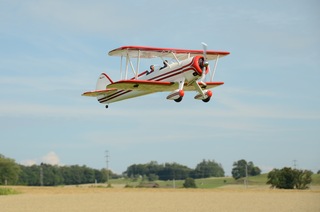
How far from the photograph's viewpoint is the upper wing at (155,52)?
134ft

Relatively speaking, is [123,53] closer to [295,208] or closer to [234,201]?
[295,208]

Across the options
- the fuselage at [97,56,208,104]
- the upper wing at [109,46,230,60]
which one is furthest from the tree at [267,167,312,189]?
the fuselage at [97,56,208,104]

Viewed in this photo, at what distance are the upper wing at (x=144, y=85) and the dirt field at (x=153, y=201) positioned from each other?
16708 mm

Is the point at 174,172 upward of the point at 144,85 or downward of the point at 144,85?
downward

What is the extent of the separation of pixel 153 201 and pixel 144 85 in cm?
2930

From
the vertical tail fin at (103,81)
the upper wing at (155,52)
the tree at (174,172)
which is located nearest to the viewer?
the upper wing at (155,52)

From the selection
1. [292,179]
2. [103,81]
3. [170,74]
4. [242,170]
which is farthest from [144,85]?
[242,170]

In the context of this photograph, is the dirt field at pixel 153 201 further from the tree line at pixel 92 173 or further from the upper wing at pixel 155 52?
the tree line at pixel 92 173

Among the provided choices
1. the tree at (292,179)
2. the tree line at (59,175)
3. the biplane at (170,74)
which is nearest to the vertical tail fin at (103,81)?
the biplane at (170,74)

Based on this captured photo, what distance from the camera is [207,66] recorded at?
1582 inches

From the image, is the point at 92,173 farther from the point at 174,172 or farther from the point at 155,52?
the point at 155,52

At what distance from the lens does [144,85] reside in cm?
3844

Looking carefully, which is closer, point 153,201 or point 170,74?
point 170,74

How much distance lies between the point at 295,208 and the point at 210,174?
13902 centimetres
